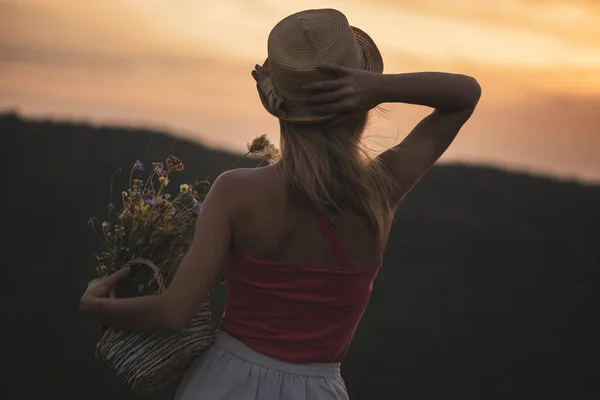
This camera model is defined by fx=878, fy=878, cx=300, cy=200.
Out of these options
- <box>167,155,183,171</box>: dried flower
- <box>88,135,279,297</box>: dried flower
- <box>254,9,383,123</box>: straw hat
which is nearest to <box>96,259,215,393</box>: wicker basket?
<box>88,135,279,297</box>: dried flower

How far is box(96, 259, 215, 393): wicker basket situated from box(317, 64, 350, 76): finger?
0.69 m

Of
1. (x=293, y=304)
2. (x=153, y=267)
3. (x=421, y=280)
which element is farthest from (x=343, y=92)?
(x=421, y=280)

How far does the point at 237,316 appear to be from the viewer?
2.37 meters

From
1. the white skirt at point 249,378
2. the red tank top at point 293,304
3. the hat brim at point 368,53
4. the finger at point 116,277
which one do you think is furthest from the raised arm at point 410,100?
the finger at point 116,277

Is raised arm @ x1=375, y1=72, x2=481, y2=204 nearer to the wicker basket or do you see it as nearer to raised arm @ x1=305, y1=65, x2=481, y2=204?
raised arm @ x1=305, y1=65, x2=481, y2=204

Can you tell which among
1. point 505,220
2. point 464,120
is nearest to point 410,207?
point 505,220

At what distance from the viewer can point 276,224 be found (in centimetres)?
224

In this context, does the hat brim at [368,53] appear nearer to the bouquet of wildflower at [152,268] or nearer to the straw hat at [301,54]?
the straw hat at [301,54]

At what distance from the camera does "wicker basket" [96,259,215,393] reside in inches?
91.2

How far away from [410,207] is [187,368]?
8300 mm

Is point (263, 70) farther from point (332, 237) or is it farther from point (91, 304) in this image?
point (91, 304)

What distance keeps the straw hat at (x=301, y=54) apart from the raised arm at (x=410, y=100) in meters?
0.04

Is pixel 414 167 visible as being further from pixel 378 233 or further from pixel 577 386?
pixel 577 386

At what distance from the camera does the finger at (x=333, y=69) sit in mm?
2295
